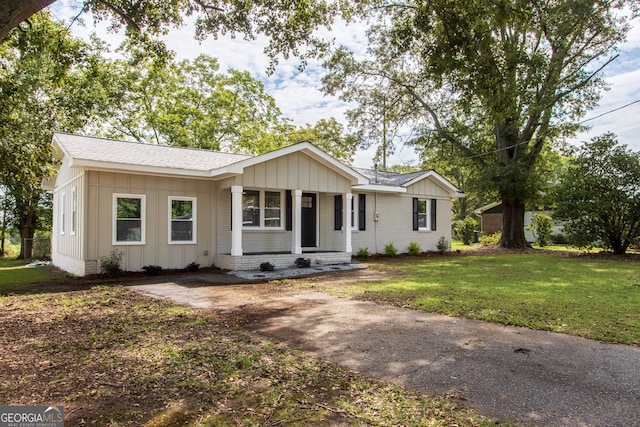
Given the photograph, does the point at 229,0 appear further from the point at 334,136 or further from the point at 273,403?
the point at 334,136

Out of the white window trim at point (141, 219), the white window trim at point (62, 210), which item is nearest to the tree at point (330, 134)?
the white window trim at point (62, 210)

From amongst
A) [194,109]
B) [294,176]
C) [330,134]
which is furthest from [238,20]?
[330,134]

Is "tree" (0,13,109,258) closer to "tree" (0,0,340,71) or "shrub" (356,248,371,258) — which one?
"tree" (0,0,340,71)

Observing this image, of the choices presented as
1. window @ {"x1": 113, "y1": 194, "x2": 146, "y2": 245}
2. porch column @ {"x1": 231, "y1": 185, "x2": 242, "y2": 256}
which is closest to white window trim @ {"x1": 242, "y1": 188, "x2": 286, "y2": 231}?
porch column @ {"x1": 231, "y1": 185, "x2": 242, "y2": 256}

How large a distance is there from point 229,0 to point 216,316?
780cm

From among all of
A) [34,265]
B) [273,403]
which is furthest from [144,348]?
[34,265]

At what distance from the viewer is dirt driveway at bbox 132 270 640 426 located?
2920 mm

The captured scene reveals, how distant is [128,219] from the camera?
10867 millimetres

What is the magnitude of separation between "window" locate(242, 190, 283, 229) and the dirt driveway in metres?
6.42

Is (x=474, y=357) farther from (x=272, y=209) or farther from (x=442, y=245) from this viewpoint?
(x=442, y=245)

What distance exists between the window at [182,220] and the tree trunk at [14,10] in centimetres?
808

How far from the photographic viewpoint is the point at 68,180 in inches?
485

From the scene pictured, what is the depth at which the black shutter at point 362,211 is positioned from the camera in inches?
644

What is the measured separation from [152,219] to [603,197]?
16259 millimetres
